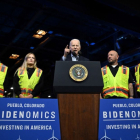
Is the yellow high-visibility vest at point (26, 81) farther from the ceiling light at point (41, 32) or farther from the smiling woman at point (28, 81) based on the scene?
the ceiling light at point (41, 32)

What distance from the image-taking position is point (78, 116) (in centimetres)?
186

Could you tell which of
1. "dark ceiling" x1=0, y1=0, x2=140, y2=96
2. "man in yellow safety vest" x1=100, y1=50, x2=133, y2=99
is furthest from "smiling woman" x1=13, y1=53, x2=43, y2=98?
"dark ceiling" x1=0, y1=0, x2=140, y2=96

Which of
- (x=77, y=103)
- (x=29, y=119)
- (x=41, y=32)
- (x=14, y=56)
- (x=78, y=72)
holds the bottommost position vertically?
(x=29, y=119)

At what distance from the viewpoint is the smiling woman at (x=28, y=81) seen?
3328mm

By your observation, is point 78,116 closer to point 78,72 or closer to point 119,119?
point 78,72

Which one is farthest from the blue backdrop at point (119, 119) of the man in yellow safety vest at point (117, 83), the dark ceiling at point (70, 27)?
the dark ceiling at point (70, 27)

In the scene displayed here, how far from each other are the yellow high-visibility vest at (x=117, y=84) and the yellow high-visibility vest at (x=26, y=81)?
39.7 inches

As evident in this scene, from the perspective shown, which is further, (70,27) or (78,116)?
(70,27)

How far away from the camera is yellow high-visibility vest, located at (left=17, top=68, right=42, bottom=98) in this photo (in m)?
3.34

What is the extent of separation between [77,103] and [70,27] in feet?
23.9

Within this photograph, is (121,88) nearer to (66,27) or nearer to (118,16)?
(118,16)

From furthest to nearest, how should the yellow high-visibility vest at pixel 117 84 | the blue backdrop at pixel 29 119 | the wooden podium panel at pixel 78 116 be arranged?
the yellow high-visibility vest at pixel 117 84 < the blue backdrop at pixel 29 119 < the wooden podium panel at pixel 78 116

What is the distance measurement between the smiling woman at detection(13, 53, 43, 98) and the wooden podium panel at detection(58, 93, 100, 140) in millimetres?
1474

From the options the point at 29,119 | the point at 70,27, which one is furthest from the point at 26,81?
the point at 70,27
